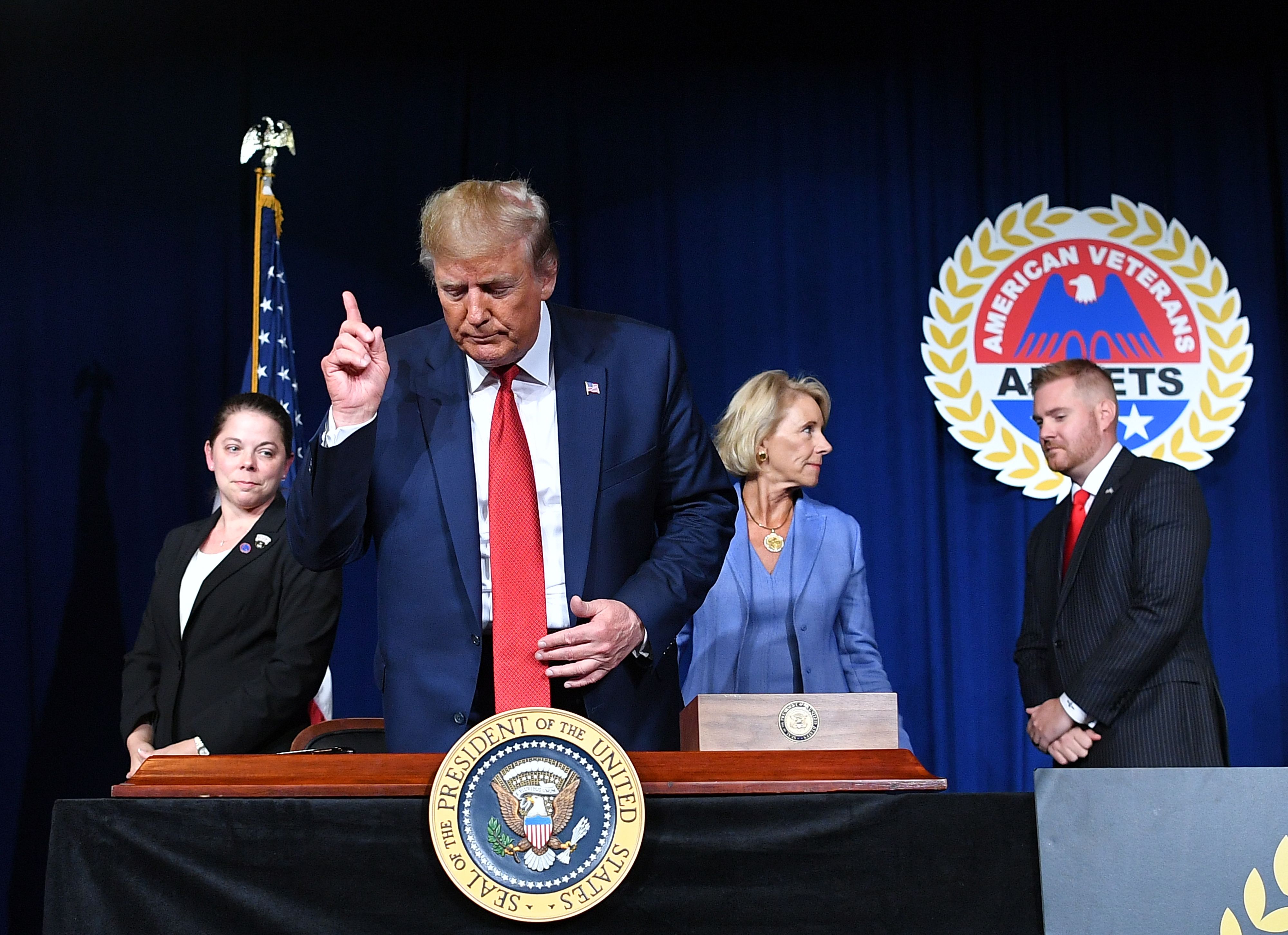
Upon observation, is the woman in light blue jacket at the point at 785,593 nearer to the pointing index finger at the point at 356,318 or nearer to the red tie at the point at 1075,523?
the red tie at the point at 1075,523

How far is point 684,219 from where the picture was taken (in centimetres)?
497

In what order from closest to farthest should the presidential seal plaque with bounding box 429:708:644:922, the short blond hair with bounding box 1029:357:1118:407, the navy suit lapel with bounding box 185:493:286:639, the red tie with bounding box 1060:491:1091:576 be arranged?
1. the presidential seal plaque with bounding box 429:708:644:922
2. the navy suit lapel with bounding box 185:493:286:639
3. the red tie with bounding box 1060:491:1091:576
4. the short blond hair with bounding box 1029:357:1118:407

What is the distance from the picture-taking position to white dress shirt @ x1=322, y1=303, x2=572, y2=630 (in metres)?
1.70

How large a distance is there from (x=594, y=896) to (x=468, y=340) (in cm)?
75

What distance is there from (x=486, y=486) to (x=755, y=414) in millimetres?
1840

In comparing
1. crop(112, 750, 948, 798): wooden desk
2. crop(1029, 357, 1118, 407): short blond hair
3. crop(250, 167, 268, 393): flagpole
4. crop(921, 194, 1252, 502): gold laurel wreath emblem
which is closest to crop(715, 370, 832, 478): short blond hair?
crop(1029, 357, 1118, 407): short blond hair

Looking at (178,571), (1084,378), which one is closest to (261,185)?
(178,571)

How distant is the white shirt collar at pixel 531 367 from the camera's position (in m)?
1.83

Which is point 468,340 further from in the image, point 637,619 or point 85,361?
point 85,361

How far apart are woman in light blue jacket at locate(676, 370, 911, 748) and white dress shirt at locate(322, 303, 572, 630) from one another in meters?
1.43

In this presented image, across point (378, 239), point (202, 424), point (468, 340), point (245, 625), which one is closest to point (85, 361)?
point (202, 424)

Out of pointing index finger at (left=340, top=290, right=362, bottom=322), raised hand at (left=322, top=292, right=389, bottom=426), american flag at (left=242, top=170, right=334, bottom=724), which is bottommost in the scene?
raised hand at (left=322, top=292, right=389, bottom=426)

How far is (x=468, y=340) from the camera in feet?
5.75

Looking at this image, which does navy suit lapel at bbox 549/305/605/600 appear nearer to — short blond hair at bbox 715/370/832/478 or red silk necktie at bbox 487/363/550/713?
red silk necktie at bbox 487/363/550/713
